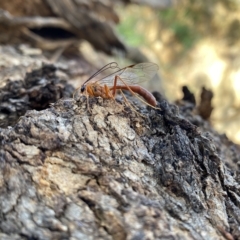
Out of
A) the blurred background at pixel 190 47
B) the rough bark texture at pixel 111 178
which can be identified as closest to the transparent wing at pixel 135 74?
the rough bark texture at pixel 111 178

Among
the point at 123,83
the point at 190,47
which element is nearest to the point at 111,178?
the point at 123,83

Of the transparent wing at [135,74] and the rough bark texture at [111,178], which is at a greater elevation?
the transparent wing at [135,74]

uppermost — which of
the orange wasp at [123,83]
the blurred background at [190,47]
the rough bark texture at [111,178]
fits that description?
the blurred background at [190,47]

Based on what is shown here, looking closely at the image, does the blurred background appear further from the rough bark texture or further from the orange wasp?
the rough bark texture

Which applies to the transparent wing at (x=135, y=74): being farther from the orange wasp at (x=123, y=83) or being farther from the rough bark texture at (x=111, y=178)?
the rough bark texture at (x=111, y=178)

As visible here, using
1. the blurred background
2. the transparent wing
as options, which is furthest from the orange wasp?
the blurred background
